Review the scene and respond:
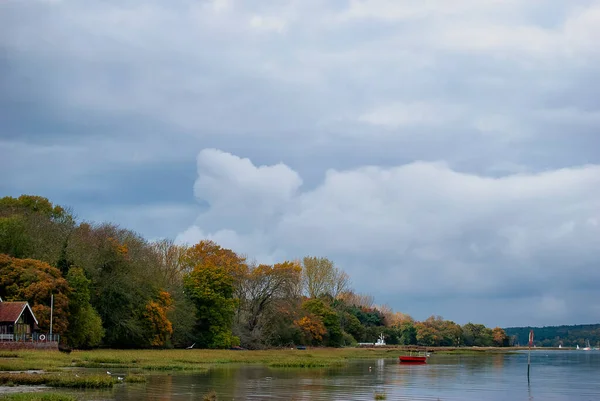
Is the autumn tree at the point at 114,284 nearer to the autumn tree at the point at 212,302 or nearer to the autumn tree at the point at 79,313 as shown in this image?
the autumn tree at the point at 79,313

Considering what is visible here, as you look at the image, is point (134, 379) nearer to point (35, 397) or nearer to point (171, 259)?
point (35, 397)

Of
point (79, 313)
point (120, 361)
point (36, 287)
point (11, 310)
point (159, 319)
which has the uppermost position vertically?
point (36, 287)

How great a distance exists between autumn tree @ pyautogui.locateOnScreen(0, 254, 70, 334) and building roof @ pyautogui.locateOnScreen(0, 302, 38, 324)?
8.20 ft

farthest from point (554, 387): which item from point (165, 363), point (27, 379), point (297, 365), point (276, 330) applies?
point (276, 330)

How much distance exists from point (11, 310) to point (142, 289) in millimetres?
21824

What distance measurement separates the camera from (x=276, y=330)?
405ft

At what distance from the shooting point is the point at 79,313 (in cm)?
7506

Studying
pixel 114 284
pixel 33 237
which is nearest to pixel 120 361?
pixel 114 284

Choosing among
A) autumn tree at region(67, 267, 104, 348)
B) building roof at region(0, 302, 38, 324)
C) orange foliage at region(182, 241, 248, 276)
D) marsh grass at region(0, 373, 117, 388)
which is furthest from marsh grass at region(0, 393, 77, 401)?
orange foliage at region(182, 241, 248, 276)

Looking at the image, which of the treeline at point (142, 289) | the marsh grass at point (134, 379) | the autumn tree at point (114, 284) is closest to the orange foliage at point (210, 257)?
the treeline at point (142, 289)

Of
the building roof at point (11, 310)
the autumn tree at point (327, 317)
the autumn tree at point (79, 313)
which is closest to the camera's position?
the building roof at point (11, 310)

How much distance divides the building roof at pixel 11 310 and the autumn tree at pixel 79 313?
7.02m

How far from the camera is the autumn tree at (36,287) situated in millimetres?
70625

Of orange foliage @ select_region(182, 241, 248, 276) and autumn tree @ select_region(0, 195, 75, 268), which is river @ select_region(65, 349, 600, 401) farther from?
orange foliage @ select_region(182, 241, 248, 276)
